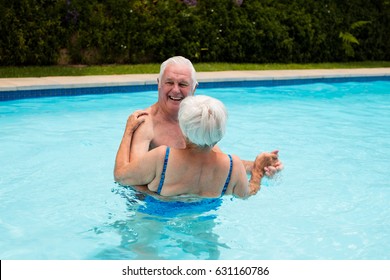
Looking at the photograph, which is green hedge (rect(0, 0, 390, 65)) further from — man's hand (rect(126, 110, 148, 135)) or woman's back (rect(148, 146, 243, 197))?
woman's back (rect(148, 146, 243, 197))

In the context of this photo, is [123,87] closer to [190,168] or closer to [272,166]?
[272,166]

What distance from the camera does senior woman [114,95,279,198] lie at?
4173 mm

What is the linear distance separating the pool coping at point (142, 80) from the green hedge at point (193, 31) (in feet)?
5.21

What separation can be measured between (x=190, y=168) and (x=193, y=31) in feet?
32.3

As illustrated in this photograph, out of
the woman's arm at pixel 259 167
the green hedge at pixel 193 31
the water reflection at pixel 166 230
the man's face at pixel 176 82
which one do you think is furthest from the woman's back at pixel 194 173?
the green hedge at pixel 193 31

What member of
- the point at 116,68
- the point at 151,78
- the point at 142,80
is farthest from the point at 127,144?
the point at 116,68

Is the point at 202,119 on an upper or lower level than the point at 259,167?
upper

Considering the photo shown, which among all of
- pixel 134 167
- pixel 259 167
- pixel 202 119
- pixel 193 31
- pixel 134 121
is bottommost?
pixel 259 167

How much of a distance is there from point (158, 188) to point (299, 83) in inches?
341

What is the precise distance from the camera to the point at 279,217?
19.1 feet

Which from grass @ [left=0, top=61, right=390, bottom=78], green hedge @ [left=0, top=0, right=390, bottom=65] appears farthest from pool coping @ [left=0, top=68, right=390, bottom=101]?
green hedge @ [left=0, top=0, right=390, bottom=65]

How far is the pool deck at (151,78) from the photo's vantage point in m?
10.5

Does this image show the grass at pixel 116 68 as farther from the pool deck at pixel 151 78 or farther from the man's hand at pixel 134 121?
the man's hand at pixel 134 121

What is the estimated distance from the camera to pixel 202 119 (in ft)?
13.4
